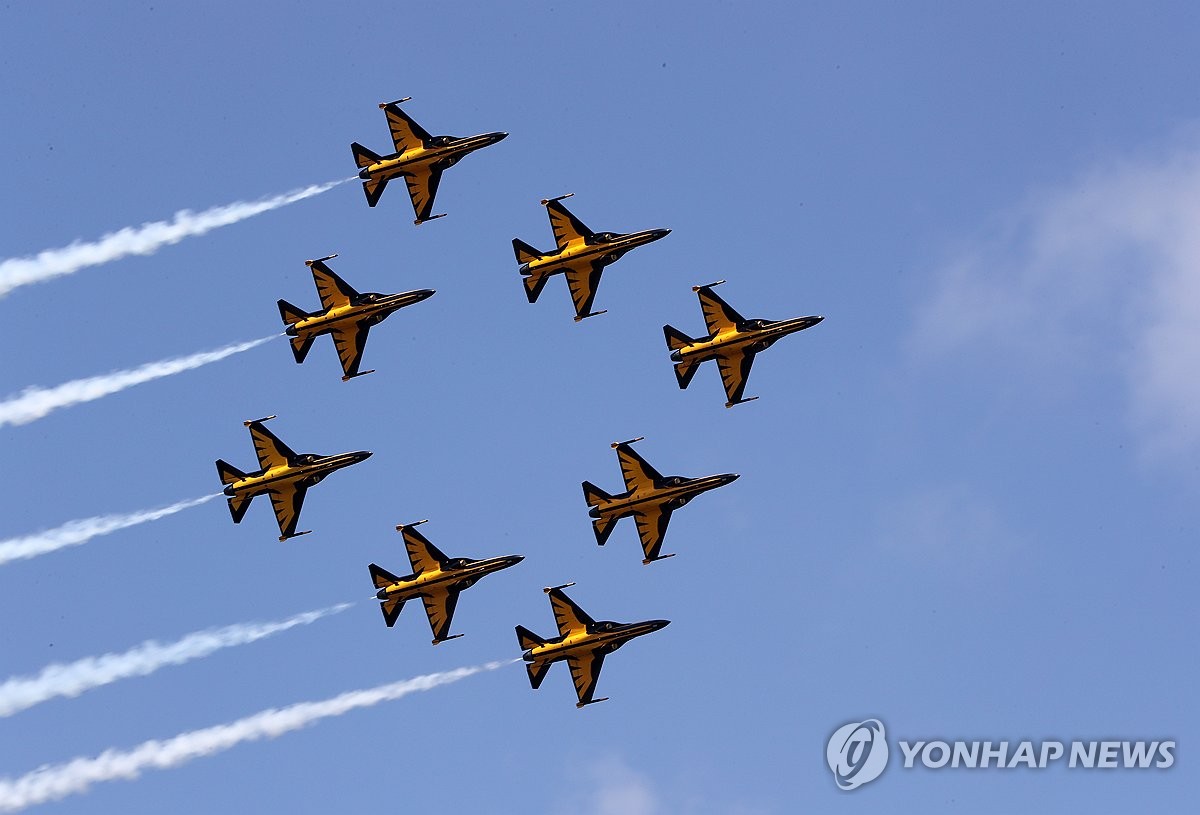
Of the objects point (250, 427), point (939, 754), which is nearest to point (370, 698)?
point (250, 427)

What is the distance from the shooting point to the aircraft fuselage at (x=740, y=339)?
140 m

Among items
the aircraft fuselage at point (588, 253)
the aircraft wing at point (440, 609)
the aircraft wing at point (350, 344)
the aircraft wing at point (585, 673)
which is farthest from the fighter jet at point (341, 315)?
the aircraft wing at point (585, 673)

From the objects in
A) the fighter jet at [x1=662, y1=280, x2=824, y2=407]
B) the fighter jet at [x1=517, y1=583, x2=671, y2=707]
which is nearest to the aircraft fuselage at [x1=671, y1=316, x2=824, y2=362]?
the fighter jet at [x1=662, y1=280, x2=824, y2=407]

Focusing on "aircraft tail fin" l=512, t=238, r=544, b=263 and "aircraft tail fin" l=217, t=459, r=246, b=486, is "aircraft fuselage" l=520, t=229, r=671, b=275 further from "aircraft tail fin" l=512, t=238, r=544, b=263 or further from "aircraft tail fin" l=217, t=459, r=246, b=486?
"aircraft tail fin" l=217, t=459, r=246, b=486

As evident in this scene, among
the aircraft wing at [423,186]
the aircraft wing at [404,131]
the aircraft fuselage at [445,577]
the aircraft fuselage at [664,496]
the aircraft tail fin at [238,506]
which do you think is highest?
the aircraft wing at [404,131]

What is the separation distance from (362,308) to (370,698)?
24.4m

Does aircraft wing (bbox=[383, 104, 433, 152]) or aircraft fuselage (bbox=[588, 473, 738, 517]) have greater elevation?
aircraft wing (bbox=[383, 104, 433, 152])

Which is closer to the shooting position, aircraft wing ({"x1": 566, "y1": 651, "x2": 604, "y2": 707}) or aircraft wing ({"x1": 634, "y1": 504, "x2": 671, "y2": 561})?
aircraft wing ({"x1": 566, "y1": 651, "x2": 604, "y2": 707})

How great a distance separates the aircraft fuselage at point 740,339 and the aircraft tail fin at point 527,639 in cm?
1934

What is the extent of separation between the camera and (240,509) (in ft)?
455

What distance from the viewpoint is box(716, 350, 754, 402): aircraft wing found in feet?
463

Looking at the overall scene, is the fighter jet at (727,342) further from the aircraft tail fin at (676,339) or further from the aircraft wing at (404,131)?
the aircraft wing at (404,131)

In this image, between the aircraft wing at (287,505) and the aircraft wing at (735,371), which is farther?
the aircraft wing at (735,371)

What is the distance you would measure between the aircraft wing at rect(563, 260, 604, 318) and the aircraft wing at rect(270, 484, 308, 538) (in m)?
20.8
